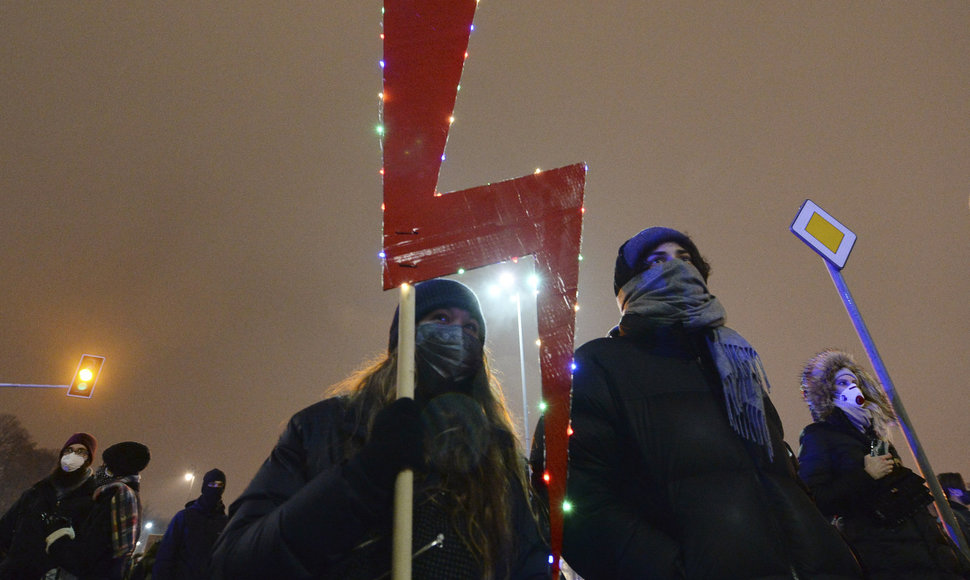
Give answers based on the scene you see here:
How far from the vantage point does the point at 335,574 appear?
5.98ft

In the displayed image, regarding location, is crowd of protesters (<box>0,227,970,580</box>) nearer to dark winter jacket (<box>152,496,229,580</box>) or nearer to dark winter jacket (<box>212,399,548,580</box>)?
dark winter jacket (<box>212,399,548,580</box>)

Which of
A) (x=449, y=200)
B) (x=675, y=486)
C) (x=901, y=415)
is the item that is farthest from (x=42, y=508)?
(x=901, y=415)

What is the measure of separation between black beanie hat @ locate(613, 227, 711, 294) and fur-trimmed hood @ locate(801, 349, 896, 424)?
2.35 meters

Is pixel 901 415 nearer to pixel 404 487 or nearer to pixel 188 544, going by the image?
pixel 404 487

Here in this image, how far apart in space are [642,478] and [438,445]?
0.82 metres

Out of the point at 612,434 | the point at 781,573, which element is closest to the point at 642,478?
the point at 612,434

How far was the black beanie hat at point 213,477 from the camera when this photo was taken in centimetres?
641

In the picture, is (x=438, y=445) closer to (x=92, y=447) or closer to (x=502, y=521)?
(x=502, y=521)

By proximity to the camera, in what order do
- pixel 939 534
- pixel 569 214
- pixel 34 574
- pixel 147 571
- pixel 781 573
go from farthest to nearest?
pixel 147 571 → pixel 34 574 → pixel 939 534 → pixel 569 214 → pixel 781 573

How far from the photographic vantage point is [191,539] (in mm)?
5762

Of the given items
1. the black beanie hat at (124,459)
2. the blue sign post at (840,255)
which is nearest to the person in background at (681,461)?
the blue sign post at (840,255)

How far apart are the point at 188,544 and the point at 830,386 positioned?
6402mm

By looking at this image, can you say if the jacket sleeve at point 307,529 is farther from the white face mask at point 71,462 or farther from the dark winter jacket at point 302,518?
the white face mask at point 71,462

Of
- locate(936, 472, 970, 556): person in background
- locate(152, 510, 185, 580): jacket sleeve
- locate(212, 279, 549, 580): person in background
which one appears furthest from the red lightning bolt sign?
locate(936, 472, 970, 556): person in background
